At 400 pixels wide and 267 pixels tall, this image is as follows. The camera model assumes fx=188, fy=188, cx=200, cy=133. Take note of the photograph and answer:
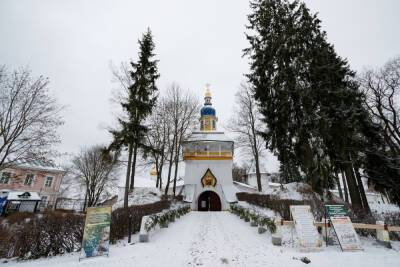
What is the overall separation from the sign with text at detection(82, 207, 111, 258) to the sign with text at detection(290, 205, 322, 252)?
6.16m

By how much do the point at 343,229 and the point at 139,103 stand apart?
13.4 m

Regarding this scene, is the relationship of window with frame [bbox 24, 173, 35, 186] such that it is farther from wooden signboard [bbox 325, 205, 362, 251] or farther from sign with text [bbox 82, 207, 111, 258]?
wooden signboard [bbox 325, 205, 362, 251]

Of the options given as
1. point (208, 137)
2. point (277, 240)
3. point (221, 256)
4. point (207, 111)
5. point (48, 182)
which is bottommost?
point (221, 256)

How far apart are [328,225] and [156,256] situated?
600cm

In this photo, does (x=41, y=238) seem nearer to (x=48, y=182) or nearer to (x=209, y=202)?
(x=209, y=202)

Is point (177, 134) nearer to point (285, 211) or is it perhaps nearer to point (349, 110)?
point (285, 211)

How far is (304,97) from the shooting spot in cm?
1104

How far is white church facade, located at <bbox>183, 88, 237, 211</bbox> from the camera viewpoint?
19953 mm

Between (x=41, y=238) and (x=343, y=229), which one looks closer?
(x=41, y=238)

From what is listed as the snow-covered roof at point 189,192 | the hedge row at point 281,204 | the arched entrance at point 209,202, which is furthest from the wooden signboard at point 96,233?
the arched entrance at point 209,202

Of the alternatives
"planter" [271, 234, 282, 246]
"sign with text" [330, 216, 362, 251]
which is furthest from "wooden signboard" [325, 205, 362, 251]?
"planter" [271, 234, 282, 246]

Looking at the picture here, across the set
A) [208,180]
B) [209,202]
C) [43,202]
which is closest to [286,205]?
[208,180]

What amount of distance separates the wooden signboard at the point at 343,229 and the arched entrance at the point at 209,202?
14396mm

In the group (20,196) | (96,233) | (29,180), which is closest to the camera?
(96,233)
